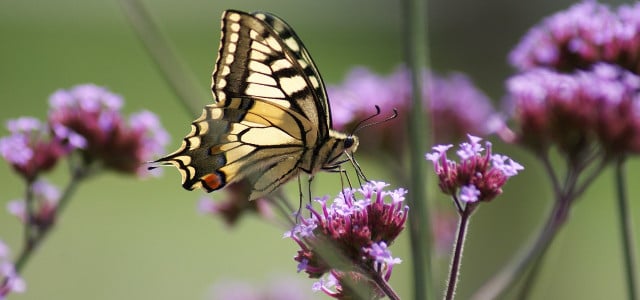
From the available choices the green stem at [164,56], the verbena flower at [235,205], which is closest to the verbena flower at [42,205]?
A: the verbena flower at [235,205]

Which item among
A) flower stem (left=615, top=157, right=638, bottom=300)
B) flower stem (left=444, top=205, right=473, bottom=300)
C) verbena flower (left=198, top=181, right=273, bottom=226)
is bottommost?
verbena flower (left=198, top=181, right=273, bottom=226)

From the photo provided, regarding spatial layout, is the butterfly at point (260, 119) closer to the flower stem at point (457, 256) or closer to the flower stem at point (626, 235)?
the flower stem at point (457, 256)

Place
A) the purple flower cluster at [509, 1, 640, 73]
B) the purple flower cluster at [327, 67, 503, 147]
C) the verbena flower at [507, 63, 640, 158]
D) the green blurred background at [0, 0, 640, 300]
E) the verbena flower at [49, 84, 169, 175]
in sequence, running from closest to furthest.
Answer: the verbena flower at [507, 63, 640, 158] < the purple flower cluster at [509, 1, 640, 73] < the verbena flower at [49, 84, 169, 175] < the purple flower cluster at [327, 67, 503, 147] < the green blurred background at [0, 0, 640, 300]

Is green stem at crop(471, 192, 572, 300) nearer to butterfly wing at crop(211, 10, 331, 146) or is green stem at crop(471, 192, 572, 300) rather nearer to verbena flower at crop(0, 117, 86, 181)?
butterfly wing at crop(211, 10, 331, 146)

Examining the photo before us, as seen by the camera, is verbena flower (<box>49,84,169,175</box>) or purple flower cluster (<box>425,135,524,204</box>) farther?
verbena flower (<box>49,84,169,175</box>)

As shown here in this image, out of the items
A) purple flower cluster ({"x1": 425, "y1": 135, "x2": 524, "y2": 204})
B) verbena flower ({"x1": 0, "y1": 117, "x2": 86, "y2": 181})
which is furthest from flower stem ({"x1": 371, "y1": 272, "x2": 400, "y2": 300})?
verbena flower ({"x1": 0, "y1": 117, "x2": 86, "y2": 181})

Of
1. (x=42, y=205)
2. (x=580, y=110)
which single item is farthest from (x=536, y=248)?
(x=42, y=205)

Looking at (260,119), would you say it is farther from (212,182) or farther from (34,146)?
(34,146)
